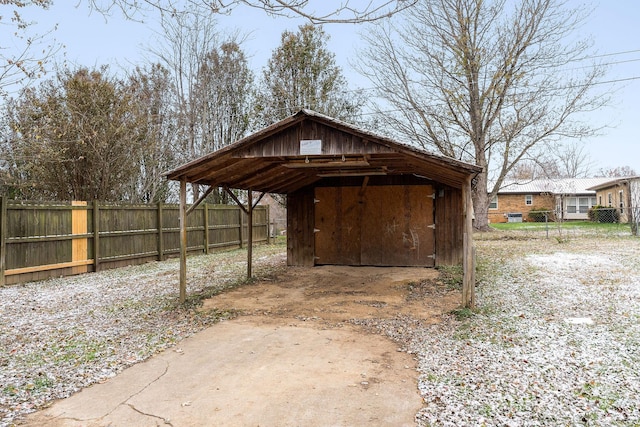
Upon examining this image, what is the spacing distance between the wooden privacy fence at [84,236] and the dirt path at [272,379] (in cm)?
510

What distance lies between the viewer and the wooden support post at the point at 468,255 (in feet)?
20.5

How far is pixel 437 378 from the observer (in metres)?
3.91

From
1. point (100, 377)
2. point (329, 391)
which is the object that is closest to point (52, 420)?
point (100, 377)

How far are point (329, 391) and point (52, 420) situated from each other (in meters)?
2.14

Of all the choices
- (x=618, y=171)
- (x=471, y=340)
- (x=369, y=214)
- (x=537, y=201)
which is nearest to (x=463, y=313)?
(x=471, y=340)

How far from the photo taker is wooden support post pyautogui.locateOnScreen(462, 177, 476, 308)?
6.26 metres

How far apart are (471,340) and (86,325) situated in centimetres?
511

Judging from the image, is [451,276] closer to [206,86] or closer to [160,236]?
[160,236]

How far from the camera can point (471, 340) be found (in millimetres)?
4988

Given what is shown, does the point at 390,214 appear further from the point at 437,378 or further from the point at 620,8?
the point at 620,8

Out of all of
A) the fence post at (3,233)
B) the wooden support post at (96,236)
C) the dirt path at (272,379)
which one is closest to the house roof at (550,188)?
the wooden support post at (96,236)

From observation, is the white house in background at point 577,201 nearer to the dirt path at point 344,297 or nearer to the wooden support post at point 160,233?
the dirt path at point 344,297

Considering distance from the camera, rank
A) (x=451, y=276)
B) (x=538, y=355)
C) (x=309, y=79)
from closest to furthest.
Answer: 1. (x=538, y=355)
2. (x=451, y=276)
3. (x=309, y=79)

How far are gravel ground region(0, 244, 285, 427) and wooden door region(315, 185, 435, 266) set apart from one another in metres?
1.84
